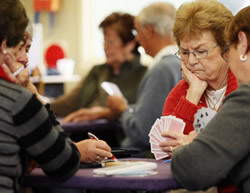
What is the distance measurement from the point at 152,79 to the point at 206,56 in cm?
150

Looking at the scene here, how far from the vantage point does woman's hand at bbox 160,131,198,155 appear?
206cm

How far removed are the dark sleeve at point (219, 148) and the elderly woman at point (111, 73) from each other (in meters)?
3.06

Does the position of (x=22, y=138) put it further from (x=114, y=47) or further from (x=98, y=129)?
(x=114, y=47)

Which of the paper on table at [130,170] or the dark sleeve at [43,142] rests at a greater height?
the dark sleeve at [43,142]

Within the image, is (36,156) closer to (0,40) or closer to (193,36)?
(0,40)

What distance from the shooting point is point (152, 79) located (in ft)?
12.9

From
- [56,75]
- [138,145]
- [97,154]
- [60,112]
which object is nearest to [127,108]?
[138,145]

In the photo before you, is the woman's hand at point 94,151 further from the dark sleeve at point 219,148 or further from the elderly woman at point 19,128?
the dark sleeve at point 219,148

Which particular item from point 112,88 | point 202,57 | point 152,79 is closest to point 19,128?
point 202,57

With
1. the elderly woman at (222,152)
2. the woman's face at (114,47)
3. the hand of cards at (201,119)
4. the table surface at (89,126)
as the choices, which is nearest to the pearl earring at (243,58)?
the elderly woman at (222,152)

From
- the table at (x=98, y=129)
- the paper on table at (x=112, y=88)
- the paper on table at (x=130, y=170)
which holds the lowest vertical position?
the table at (x=98, y=129)

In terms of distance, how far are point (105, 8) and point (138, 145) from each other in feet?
13.8

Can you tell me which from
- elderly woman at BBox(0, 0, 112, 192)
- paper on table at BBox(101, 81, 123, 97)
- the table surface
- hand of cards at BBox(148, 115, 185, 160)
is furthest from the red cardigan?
paper on table at BBox(101, 81, 123, 97)

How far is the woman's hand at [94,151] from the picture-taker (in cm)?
212
